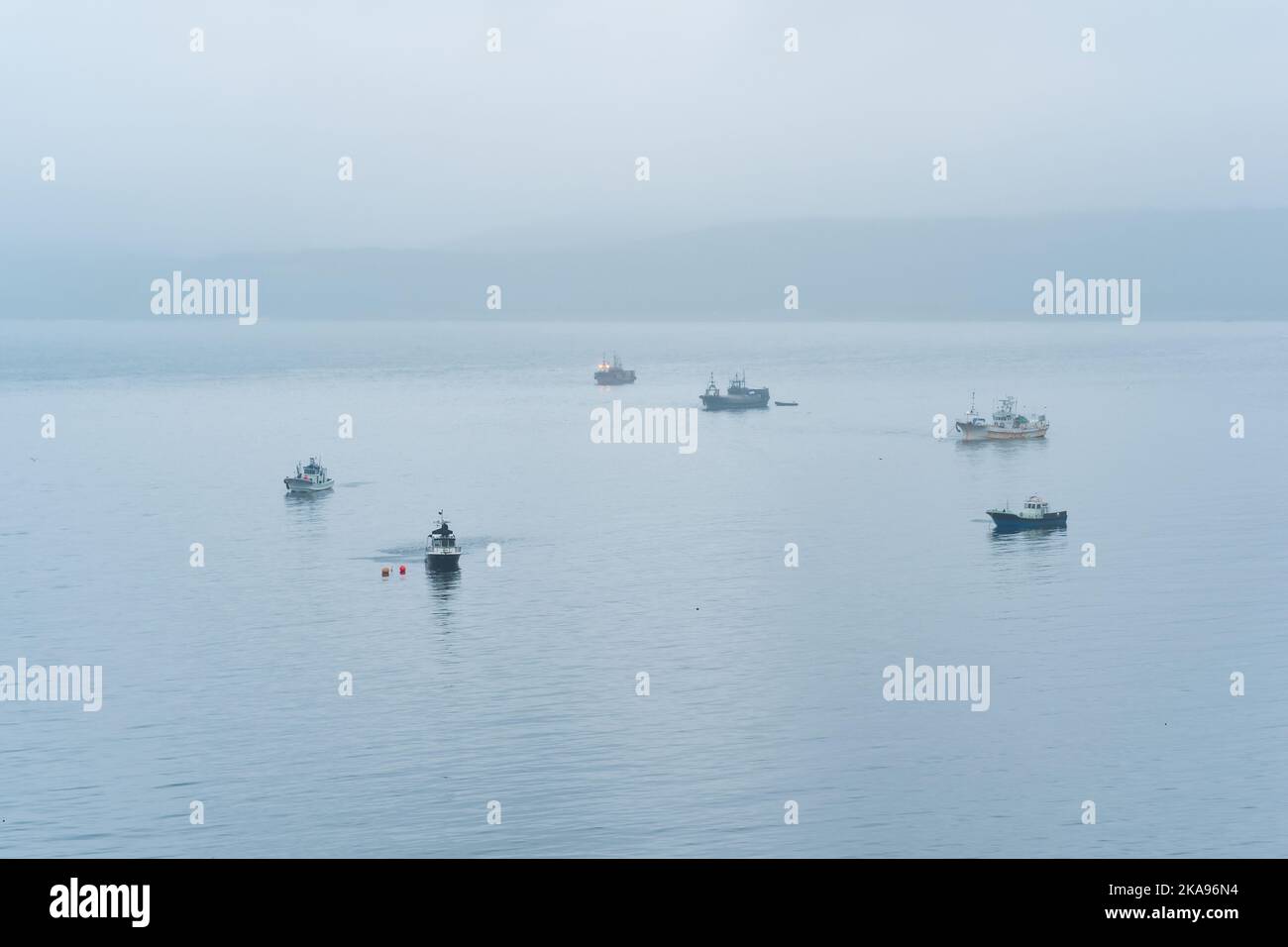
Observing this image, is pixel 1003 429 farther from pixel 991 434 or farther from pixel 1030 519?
pixel 1030 519

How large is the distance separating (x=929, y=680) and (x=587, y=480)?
80.0 metres

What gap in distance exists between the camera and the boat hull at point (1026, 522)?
11138 centimetres

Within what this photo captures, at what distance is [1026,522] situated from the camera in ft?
367

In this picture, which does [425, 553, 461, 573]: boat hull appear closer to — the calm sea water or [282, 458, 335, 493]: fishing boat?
the calm sea water

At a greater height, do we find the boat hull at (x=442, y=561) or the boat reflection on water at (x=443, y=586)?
the boat hull at (x=442, y=561)

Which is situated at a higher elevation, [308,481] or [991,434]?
[991,434]

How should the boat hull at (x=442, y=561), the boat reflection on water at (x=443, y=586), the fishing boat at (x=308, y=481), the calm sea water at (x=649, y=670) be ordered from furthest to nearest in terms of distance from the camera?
the fishing boat at (x=308, y=481) → the boat hull at (x=442, y=561) → the boat reflection on water at (x=443, y=586) → the calm sea water at (x=649, y=670)

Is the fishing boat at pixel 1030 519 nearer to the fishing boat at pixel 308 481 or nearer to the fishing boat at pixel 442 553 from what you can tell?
the fishing boat at pixel 442 553

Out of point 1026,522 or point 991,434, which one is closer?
point 1026,522

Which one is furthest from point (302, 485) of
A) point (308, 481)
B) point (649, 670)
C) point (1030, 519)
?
point (649, 670)

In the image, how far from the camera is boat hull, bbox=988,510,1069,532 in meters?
111

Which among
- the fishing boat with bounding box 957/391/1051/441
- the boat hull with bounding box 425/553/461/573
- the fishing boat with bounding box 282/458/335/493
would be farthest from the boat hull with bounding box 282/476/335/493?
the fishing boat with bounding box 957/391/1051/441

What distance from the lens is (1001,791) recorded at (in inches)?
2240

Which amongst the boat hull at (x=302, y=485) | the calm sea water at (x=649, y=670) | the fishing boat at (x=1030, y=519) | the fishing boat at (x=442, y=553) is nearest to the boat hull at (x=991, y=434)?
the calm sea water at (x=649, y=670)
